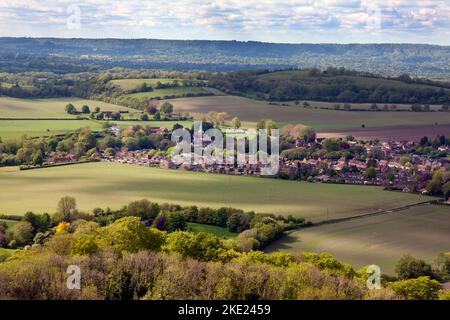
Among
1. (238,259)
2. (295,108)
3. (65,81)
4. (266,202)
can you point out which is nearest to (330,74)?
(295,108)

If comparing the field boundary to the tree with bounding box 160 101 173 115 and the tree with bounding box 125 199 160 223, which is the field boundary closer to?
the tree with bounding box 125 199 160 223

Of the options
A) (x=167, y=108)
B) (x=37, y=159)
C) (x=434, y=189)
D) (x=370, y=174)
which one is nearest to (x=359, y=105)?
(x=167, y=108)

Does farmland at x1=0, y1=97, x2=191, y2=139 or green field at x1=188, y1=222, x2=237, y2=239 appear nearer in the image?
green field at x1=188, y1=222, x2=237, y2=239

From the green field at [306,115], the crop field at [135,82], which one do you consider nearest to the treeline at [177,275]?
the green field at [306,115]

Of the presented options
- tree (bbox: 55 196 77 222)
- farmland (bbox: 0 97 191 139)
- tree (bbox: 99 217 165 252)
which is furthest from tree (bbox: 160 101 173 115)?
tree (bbox: 99 217 165 252)

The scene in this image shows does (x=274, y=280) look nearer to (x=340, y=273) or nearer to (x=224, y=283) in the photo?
(x=224, y=283)

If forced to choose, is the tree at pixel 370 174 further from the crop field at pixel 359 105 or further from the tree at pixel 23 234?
the crop field at pixel 359 105
